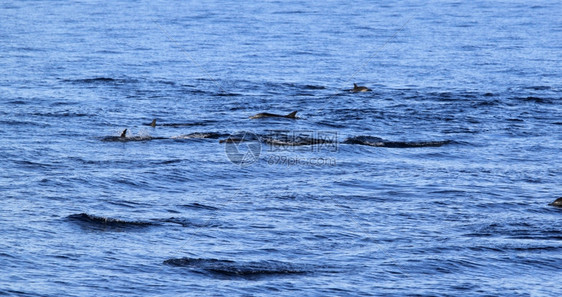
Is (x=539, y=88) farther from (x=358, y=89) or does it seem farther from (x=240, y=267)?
(x=240, y=267)

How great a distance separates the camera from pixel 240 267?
1180 centimetres

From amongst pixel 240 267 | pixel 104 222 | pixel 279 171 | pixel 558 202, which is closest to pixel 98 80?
pixel 279 171

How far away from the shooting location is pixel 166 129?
22.0 metres

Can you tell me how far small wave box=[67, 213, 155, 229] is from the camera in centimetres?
1354

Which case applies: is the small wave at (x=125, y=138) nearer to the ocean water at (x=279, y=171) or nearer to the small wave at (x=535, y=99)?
the ocean water at (x=279, y=171)

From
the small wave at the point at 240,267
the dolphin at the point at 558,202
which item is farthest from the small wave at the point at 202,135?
the small wave at the point at 240,267

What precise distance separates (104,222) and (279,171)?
508 cm

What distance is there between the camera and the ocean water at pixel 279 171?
1177cm

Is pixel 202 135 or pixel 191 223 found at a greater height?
pixel 202 135

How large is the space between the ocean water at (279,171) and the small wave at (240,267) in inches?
1.4

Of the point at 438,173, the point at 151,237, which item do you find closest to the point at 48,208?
the point at 151,237

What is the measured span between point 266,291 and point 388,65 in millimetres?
26053

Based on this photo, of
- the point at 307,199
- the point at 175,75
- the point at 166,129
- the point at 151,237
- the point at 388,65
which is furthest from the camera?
the point at 388,65

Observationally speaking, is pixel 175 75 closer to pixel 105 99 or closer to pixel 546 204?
pixel 105 99
